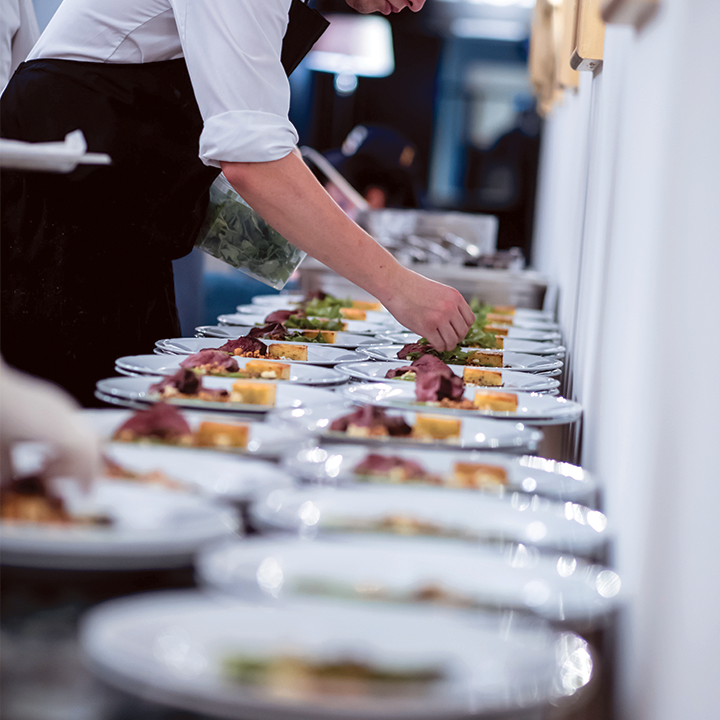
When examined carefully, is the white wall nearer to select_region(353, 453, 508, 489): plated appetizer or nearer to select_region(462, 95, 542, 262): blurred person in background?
select_region(353, 453, 508, 489): plated appetizer

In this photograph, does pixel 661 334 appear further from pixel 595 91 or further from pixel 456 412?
pixel 595 91

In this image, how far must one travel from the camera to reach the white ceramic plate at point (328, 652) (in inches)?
21.2

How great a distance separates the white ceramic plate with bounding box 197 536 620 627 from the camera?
679mm

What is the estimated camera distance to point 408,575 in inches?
28.3

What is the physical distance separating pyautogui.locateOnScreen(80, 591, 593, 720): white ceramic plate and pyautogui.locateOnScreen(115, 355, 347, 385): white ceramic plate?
2.56 ft

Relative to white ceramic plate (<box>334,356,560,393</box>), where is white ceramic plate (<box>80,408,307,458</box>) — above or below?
below

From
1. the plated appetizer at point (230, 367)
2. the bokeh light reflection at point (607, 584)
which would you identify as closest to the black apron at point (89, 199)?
the plated appetizer at point (230, 367)

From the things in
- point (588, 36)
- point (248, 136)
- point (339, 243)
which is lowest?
point (339, 243)

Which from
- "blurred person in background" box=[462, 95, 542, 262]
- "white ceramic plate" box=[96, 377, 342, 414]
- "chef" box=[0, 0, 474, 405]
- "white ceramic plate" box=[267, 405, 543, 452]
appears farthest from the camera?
"blurred person in background" box=[462, 95, 542, 262]

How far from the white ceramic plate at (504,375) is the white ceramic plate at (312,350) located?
98mm

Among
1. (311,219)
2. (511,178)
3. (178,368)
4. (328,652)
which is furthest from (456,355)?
(511,178)

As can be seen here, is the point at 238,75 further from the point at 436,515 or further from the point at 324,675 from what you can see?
the point at 324,675

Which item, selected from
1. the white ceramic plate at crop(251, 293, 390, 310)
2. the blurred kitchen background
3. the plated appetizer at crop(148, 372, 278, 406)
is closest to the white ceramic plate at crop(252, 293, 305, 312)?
the white ceramic plate at crop(251, 293, 390, 310)

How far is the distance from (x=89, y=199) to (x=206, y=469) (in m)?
1.11
